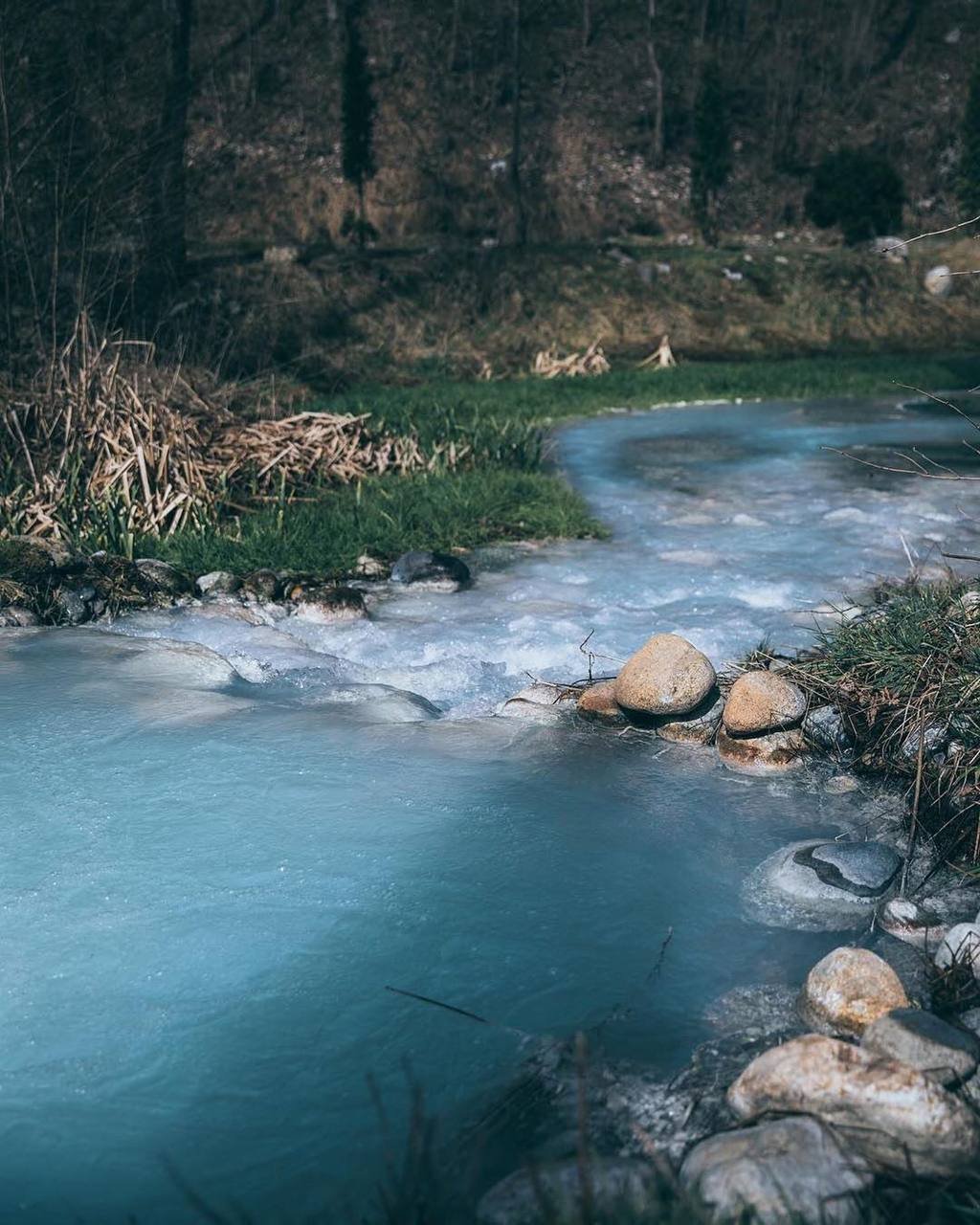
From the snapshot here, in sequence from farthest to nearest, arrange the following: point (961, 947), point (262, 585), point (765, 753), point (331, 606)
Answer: point (262, 585)
point (331, 606)
point (765, 753)
point (961, 947)

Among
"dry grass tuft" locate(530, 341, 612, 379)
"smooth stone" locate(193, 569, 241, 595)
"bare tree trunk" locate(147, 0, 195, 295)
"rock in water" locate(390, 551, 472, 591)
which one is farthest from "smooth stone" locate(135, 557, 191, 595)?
"dry grass tuft" locate(530, 341, 612, 379)

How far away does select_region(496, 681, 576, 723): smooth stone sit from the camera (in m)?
3.91

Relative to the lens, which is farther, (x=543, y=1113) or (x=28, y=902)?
(x=28, y=902)

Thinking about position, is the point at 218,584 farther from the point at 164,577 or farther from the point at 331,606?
the point at 331,606

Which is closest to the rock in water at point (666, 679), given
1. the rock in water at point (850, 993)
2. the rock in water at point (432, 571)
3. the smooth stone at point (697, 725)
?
the smooth stone at point (697, 725)

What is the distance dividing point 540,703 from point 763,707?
0.76 meters

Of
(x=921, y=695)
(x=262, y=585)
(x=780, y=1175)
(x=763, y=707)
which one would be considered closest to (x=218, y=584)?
(x=262, y=585)

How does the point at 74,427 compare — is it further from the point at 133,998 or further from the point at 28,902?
the point at 133,998

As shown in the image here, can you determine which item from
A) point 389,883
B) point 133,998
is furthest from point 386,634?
point 133,998

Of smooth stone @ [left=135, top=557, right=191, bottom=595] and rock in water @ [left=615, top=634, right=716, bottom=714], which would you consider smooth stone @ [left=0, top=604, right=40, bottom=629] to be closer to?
smooth stone @ [left=135, top=557, right=191, bottom=595]

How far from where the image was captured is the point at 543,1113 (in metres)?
2.07

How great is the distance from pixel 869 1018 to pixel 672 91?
32207mm

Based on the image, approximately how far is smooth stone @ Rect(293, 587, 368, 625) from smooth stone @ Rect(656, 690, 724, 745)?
5.52ft

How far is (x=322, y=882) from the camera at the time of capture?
112 inches
